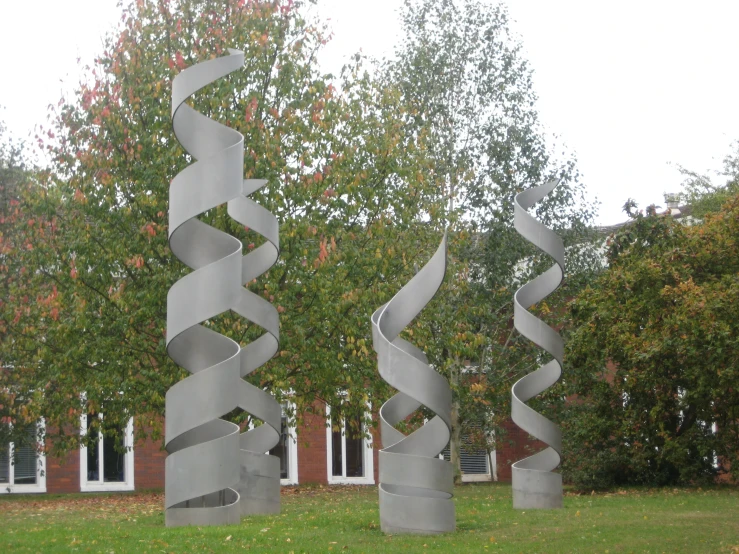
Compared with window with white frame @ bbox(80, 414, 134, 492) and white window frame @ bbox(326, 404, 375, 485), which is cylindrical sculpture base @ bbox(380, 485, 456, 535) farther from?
white window frame @ bbox(326, 404, 375, 485)

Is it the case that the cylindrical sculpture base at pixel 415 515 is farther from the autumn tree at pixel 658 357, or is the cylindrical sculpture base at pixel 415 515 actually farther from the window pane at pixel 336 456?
the window pane at pixel 336 456

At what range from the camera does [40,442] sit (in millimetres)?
26469

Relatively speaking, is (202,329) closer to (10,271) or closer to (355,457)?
(10,271)

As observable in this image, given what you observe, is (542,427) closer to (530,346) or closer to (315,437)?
(530,346)

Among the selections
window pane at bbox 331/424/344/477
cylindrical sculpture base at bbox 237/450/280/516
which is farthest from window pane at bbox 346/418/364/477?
cylindrical sculpture base at bbox 237/450/280/516

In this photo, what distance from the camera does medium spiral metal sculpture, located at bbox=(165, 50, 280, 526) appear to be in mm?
12492

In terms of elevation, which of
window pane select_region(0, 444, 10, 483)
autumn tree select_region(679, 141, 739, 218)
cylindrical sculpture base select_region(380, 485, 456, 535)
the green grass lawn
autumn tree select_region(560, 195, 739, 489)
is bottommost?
the green grass lawn

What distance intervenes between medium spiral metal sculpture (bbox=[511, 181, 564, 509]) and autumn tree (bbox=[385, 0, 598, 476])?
9.33m

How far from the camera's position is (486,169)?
2833 cm

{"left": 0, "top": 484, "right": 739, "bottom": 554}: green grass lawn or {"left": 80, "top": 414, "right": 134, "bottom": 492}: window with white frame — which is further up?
{"left": 80, "top": 414, "right": 134, "bottom": 492}: window with white frame

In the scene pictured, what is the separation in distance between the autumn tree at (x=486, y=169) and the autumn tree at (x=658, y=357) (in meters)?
2.81

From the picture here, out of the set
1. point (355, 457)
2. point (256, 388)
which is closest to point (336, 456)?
point (355, 457)

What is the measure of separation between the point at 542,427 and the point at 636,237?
7.02 metres

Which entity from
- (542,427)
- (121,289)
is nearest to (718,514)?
(542,427)
